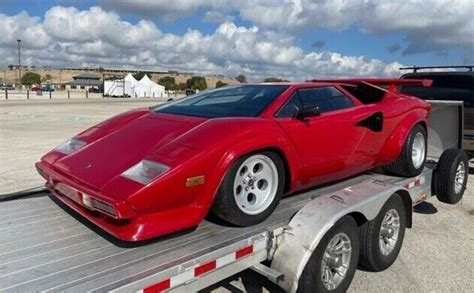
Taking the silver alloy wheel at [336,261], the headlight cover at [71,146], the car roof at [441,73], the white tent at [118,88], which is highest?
the white tent at [118,88]

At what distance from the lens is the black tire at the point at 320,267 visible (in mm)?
3115

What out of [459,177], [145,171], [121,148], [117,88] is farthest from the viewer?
[117,88]

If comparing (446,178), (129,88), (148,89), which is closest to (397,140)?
(446,178)

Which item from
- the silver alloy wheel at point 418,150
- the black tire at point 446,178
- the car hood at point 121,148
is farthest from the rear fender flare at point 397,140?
the car hood at point 121,148

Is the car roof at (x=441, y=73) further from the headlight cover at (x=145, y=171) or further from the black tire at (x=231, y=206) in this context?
the headlight cover at (x=145, y=171)

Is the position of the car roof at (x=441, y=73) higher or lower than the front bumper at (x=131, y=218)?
higher

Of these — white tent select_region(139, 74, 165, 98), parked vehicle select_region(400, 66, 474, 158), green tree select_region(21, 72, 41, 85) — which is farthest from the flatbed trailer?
green tree select_region(21, 72, 41, 85)

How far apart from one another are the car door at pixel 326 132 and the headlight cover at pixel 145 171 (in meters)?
1.13

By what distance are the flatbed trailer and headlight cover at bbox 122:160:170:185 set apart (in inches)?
16.9

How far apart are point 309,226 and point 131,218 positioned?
1.25m

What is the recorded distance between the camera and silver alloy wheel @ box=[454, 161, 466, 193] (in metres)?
5.58

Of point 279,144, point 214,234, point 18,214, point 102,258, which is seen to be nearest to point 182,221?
point 214,234

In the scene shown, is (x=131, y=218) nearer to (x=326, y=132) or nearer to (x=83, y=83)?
(x=326, y=132)

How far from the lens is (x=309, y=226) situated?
10.3ft
